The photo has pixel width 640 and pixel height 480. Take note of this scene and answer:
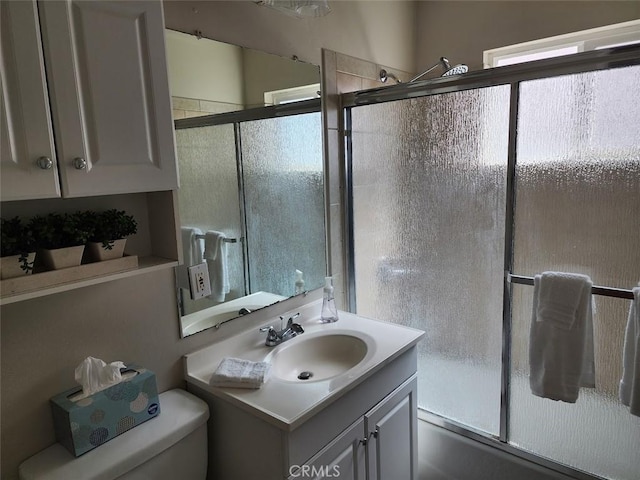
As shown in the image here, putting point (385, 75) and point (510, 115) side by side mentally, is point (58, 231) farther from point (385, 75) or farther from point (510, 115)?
point (385, 75)

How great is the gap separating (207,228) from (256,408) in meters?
0.65

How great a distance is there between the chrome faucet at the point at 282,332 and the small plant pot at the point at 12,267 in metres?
0.91

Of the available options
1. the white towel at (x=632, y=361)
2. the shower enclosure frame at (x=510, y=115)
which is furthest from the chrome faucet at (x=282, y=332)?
the white towel at (x=632, y=361)

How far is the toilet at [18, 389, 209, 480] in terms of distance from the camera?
3.61 ft

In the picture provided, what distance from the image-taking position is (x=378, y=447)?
5.26 ft

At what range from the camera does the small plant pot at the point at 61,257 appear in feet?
3.35

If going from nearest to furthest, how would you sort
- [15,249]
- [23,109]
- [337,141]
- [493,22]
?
[23,109] → [15,249] → [337,141] → [493,22]

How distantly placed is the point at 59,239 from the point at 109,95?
1.20 feet

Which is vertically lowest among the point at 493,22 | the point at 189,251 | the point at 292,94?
the point at 189,251

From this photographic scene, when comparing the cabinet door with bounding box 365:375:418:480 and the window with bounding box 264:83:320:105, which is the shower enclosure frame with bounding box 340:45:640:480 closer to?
the window with bounding box 264:83:320:105

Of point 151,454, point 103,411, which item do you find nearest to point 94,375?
point 103,411

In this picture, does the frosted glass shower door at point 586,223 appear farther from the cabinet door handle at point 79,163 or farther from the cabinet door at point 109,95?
the cabinet door handle at point 79,163

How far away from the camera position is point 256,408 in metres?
1.26

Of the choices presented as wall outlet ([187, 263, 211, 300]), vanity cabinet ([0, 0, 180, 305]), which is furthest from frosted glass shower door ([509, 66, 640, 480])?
→ vanity cabinet ([0, 0, 180, 305])
